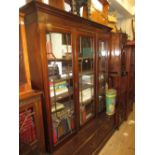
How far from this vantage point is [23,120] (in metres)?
1.28

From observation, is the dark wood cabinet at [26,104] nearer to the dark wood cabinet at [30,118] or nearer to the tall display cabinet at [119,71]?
the dark wood cabinet at [30,118]

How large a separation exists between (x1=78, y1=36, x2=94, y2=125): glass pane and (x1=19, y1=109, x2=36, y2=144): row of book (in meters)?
0.88

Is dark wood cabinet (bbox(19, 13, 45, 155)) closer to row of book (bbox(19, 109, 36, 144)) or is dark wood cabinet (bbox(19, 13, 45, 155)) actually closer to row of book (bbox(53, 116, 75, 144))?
row of book (bbox(19, 109, 36, 144))

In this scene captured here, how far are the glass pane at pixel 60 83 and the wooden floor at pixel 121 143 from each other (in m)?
0.65

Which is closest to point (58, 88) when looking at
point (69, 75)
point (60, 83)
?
point (60, 83)

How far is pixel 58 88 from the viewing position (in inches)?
68.1

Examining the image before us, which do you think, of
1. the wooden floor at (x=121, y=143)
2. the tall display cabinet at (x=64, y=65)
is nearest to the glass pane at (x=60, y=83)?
the tall display cabinet at (x=64, y=65)

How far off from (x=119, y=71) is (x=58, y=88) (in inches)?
55.6

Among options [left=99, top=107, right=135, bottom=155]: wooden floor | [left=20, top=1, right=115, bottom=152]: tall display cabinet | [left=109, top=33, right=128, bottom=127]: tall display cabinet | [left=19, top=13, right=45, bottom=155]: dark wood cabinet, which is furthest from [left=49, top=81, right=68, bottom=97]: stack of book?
[left=109, top=33, right=128, bottom=127]: tall display cabinet

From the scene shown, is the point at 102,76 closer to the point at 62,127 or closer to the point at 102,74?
the point at 102,74

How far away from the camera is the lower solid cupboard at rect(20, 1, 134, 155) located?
4.56ft
